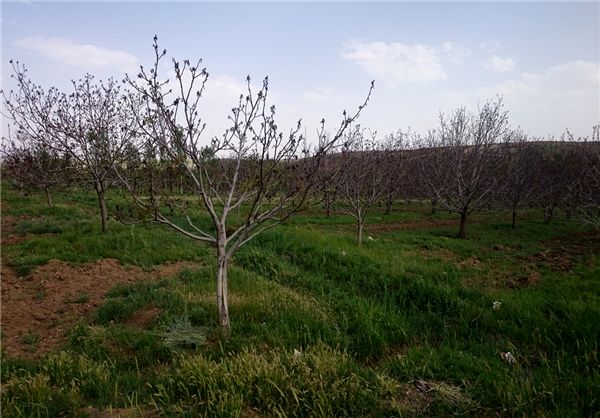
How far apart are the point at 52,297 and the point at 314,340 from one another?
160 inches

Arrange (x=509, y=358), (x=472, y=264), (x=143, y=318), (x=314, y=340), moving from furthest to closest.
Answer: (x=472, y=264) → (x=143, y=318) → (x=314, y=340) → (x=509, y=358)

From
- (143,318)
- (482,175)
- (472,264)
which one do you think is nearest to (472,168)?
(482,175)

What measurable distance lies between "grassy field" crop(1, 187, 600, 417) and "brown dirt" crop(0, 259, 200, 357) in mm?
80

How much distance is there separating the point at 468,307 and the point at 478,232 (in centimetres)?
958

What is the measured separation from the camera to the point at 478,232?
45.6ft

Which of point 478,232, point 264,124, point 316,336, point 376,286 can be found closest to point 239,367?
point 316,336

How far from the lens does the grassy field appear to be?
3037 millimetres

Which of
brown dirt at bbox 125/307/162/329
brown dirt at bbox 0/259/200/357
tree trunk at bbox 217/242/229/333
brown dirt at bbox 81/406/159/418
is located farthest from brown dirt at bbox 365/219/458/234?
brown dirt at bbox 81/406/159/418

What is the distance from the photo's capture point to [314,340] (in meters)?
4.09

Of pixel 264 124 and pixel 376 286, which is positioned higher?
pixel 264 124

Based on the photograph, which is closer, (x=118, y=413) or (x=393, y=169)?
(x=118, y=413)

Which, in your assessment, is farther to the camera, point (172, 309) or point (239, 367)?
A: point (172, 309)

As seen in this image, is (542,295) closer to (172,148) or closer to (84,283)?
(172,148)

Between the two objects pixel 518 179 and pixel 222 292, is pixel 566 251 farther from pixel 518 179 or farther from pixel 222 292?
pixel 222 292
